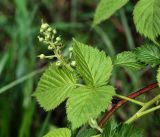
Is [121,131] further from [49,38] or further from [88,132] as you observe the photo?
[49,38]

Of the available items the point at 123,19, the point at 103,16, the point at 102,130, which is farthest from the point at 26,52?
the point at 102,130

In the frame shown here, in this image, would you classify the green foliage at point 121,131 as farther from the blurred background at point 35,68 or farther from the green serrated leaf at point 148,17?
the blurred background at point 35,68

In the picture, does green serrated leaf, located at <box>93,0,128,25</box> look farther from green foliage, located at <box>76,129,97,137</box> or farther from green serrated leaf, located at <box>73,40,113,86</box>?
green foliage, located at <box>76,129,97,137</box>

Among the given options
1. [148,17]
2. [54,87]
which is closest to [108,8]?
[148,17]

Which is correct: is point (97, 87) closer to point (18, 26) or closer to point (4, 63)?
point (4, 63)

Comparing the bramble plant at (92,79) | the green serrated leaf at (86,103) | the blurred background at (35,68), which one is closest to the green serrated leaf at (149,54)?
the bramble plant at (92,79)

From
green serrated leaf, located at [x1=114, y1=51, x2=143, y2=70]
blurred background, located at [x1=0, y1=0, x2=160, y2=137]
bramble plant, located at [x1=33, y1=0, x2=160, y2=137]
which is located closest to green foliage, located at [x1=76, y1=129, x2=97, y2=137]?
bramble plant, located at [x1=33, y1=0, x2=160, y2=137]

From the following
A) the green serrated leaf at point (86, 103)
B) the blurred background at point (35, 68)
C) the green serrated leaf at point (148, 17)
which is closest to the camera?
the green serrated leaf at point (86, 103)
